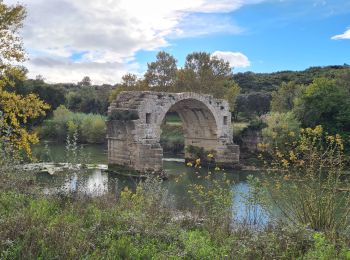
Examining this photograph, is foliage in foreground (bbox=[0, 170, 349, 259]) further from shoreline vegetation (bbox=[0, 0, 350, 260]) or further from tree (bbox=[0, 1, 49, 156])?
tree (bbox=[0, 1, 49, 156])

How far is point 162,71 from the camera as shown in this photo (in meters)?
41.3

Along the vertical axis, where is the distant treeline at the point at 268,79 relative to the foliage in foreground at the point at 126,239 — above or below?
above

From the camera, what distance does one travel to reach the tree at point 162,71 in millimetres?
40847

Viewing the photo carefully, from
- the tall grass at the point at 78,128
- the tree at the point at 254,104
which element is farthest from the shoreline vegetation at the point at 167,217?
the tree at the point at 254,104

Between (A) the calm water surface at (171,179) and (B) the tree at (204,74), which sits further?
(B) the tree at (204,74)

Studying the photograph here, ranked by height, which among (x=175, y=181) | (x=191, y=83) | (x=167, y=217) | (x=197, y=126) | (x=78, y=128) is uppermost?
(x=191, y=83)

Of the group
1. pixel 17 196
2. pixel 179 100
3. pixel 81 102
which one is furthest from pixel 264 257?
pixel 81 102

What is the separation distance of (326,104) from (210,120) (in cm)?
744

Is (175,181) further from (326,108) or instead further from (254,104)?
(254,104)

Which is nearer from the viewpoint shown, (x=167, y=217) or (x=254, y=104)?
(x=167, y=217)

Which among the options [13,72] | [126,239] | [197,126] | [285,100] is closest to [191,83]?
[285,100]

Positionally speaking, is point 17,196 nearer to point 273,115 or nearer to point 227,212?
point 227,212

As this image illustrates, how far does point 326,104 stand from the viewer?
27109mm

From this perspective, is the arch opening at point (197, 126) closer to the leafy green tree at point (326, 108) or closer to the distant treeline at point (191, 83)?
the leafy green tree at point (326, 108)
